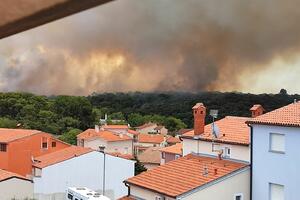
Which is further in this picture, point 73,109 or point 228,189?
point 73,109

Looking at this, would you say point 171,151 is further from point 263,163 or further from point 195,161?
Answer: point 263,163

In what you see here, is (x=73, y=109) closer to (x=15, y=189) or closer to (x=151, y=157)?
(x=151, y=157)

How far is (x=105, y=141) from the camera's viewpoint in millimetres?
52688

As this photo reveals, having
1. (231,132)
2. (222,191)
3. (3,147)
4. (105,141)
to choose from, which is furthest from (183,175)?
(105,141)

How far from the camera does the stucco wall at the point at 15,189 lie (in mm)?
23328

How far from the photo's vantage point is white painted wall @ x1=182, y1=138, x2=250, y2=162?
1777 cm

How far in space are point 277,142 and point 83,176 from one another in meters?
13.6

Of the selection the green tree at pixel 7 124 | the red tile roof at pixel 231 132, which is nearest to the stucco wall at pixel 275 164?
the red tile roof at pixel 231 132

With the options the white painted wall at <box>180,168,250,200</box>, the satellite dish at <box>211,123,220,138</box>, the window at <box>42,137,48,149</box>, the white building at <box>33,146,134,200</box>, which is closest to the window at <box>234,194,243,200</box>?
the white painted wall at <box>180,168,250,200</box>

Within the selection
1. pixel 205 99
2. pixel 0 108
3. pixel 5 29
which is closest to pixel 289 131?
pixel 5 29

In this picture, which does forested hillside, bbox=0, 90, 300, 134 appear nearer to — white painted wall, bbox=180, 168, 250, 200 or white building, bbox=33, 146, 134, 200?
white building, bbox=33, 146, 134, 200

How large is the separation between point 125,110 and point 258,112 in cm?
7426

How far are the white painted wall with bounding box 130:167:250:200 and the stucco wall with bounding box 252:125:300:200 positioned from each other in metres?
0.28

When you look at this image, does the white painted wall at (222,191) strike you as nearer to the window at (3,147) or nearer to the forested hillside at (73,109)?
the window at (3,147)
